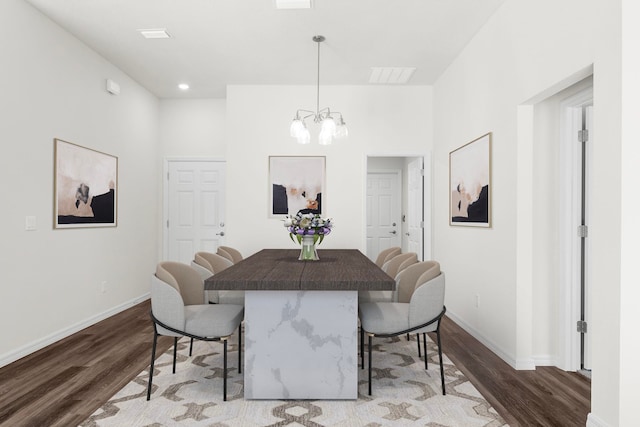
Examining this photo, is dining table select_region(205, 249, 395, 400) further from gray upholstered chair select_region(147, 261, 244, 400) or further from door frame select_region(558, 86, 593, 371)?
door frame select_region(558, 86, 593, 371)

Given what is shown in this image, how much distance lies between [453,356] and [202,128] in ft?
15.4

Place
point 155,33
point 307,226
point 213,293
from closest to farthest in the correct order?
point 307,226, point 213,293, point 155,33

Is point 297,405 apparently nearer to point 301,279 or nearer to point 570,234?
point 301,279

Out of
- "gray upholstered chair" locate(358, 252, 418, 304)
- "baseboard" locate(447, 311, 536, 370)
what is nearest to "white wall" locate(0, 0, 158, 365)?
"gray upholstered chair" locate(358, 252, 418, 304)

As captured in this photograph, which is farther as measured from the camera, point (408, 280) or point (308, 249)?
point (308, 249)

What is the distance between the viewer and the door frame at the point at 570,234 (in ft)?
9.98

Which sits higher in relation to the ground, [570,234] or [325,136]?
[325,136]

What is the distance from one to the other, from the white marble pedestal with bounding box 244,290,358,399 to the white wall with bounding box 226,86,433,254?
9.80ft

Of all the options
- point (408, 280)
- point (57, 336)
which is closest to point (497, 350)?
point (408, 280)

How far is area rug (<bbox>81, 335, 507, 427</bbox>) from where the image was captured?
2256 millimetres

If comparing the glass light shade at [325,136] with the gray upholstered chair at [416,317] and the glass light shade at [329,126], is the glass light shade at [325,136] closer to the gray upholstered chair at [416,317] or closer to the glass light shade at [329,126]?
the glass light shade at [329,126]

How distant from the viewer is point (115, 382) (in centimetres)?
281

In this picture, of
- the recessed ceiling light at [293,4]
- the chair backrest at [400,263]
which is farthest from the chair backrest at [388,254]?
the recessed ceiling light at [293,4]

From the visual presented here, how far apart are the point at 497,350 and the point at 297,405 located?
1938mm
